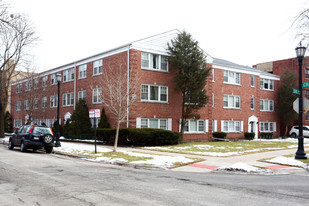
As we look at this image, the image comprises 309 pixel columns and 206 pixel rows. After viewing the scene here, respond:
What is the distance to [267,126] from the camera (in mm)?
42656

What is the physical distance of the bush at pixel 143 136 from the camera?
24.1 meters

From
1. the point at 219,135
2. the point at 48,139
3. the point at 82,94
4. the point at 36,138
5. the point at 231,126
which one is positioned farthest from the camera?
the point at 231,126

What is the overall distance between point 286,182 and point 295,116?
35.5 meters

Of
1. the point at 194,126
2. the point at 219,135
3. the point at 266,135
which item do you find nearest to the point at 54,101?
the point at 194,126

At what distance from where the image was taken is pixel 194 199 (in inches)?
275

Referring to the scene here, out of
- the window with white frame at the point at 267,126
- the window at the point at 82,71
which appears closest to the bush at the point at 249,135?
the window with white frame at the point at 267,126

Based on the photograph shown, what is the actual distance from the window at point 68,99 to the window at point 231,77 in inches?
701

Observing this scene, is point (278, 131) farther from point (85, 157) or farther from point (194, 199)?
point (194, 199)

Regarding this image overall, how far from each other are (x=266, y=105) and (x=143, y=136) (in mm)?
24957

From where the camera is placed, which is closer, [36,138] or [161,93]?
[36,138]

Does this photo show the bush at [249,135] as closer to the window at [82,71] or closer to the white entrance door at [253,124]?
the white entrance door at [253,124]

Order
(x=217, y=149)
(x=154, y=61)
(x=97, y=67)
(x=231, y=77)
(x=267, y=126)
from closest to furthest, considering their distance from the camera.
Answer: (x=217, y=149) < (x=154, y=61) < (x=97, y=67) < (x=231, y=77) < (x=267, y=126)

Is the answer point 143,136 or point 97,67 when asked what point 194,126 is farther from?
point 97,67

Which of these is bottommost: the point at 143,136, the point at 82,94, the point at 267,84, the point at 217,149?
the point at 217,149
